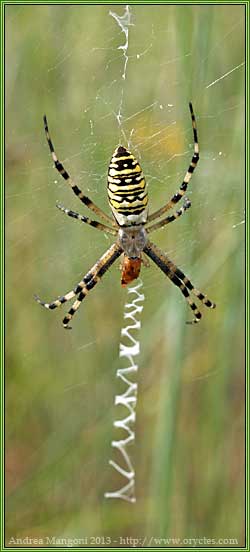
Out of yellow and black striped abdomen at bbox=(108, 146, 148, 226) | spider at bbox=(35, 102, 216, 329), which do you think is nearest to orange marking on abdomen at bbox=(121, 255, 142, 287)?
spider at bbox=(35, 102, 216, 329)

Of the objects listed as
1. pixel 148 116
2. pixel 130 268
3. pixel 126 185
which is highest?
pixel 148 116

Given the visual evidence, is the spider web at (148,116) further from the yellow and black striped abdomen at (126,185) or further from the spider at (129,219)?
the yellow and black striped abdomen at (126,185)

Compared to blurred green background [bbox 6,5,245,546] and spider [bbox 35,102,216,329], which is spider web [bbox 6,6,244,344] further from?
spider [bbox 35,102,216,329]

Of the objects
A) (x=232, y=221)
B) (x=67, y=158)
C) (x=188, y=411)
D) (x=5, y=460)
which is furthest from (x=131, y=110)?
(x=5, y=460)

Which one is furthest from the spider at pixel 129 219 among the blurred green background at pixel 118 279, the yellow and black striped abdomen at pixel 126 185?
the blurred green background at pixel 118 279

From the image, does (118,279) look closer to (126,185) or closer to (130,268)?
(130,268)

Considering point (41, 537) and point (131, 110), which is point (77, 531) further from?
point (131, 110)

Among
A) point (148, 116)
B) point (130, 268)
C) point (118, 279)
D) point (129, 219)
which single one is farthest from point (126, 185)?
point (118, 279)
